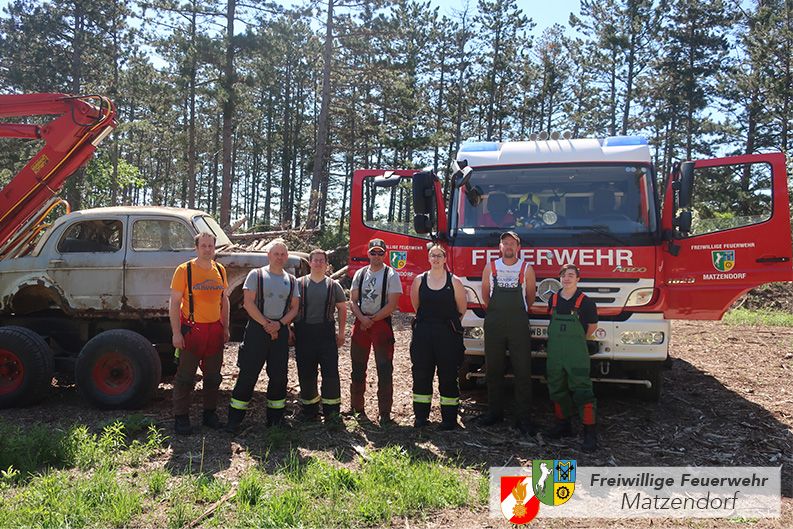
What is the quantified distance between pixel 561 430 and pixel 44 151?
7174 mm

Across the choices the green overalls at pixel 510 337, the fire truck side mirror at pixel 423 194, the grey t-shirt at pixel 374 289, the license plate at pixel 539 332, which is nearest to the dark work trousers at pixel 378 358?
the grey t-shirt at pixel 374 289

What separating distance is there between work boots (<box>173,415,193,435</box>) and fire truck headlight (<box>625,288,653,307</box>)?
437 centimetres

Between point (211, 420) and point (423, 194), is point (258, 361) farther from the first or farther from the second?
point (423, 194)

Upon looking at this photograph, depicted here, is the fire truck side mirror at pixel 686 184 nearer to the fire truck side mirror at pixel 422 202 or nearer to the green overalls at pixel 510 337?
the green overalls at pixel 510 337

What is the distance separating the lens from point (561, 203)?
636cm

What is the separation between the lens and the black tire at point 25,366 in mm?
6453

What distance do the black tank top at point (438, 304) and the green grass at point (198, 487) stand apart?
4.19ft

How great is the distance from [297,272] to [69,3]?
25.5 m

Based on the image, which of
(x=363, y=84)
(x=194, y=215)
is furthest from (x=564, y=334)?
(x=363, y=84)

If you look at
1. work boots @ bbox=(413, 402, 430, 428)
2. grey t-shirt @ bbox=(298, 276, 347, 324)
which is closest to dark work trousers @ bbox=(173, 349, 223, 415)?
grey t-shirt @ bbox=(298, 276, 347, 324)

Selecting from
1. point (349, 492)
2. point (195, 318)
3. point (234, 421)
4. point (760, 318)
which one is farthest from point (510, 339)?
point (760, 318)

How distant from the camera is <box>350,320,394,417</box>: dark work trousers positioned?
601 centimetres

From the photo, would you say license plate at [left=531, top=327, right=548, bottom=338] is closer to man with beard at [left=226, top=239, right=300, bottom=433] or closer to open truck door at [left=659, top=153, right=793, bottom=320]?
open truck door at [left=659, top=153, right=793, bottom=320]

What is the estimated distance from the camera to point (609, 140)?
22.2ft
